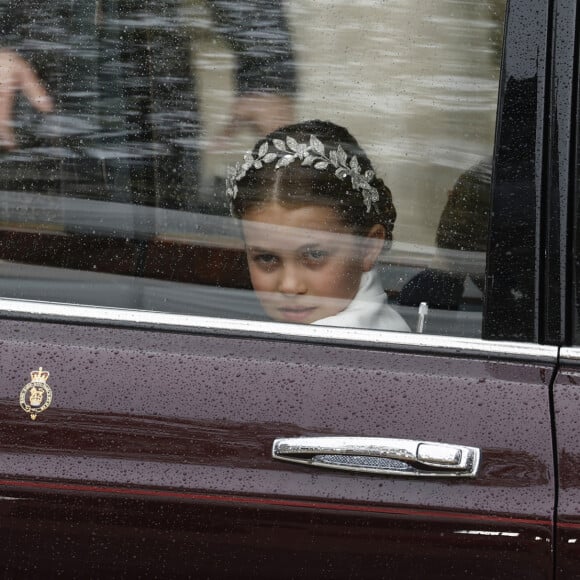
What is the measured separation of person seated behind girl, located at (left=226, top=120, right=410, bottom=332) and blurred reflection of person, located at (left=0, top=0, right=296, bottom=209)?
0.07 m

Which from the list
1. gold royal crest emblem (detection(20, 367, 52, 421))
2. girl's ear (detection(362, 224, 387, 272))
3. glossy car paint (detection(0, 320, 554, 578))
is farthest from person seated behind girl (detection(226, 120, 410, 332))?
gold royal crest emblem (detection(20, 367, 52, 421))

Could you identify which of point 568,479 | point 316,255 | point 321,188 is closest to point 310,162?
point 321,188

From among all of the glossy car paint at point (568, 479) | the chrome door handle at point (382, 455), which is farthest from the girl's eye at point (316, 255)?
the glossy car paint at point (568, 479)

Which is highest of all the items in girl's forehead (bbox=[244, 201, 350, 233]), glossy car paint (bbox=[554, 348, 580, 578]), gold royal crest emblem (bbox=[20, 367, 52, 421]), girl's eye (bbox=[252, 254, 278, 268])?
girl's forehead (bbox=[244, 201, 350, 233])

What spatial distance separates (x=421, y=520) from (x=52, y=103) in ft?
3.26

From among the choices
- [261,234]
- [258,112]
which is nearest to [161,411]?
[261,234]

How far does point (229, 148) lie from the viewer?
2014 millimetres

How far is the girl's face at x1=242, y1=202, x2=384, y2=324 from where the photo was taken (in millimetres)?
1979

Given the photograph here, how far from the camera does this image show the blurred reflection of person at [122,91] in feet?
6.54

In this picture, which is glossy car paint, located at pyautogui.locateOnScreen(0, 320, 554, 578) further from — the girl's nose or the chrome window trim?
the girl's nose

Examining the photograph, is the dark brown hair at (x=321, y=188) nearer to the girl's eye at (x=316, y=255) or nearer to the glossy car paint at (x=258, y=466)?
the girl's eye at (x=316, y=255)

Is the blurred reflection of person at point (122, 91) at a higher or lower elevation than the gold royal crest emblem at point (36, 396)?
higher

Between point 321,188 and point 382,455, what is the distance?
516 millimetres

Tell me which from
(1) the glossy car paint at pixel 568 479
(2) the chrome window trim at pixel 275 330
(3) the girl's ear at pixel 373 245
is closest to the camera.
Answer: (1) the glossy car paint at pixel 568 479
